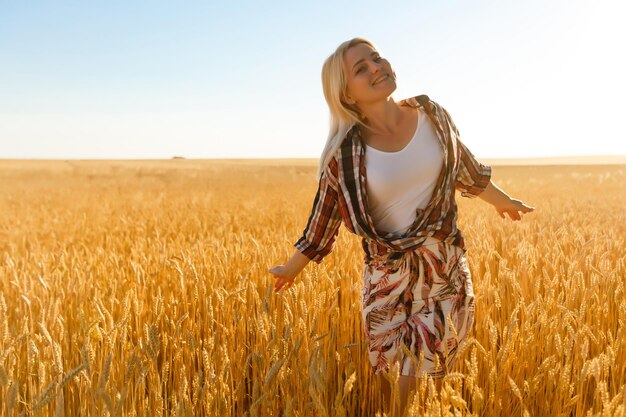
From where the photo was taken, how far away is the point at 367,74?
1.71 metres

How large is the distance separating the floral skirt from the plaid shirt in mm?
42

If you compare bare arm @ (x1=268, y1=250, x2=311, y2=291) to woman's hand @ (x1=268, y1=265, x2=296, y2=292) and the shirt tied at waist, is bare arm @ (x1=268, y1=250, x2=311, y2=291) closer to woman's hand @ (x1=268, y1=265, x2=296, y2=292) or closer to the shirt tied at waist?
woman's hand @ (x1=268, y1=265, x2=296, y2=292)

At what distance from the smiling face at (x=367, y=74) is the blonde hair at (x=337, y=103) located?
24 mm

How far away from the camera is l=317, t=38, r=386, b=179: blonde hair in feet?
5.76

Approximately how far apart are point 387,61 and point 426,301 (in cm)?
80

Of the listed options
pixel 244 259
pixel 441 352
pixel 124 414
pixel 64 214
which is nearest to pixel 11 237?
pixel 64 214

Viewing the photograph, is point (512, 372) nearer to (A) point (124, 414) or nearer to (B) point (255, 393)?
(B) point (255, 393)

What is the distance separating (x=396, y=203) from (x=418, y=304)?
13.0 inches

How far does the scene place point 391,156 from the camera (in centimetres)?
168

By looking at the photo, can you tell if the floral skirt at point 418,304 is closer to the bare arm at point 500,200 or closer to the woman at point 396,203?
the woman at point 396,203

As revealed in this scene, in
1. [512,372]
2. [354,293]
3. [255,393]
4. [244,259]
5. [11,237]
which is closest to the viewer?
[255,393]

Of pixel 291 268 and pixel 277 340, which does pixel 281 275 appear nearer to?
pixel 291 268

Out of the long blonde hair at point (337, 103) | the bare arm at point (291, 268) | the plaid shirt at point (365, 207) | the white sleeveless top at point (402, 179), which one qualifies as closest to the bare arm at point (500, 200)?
the plaid shirt at point (365, 207)

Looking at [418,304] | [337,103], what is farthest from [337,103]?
[418,304]
